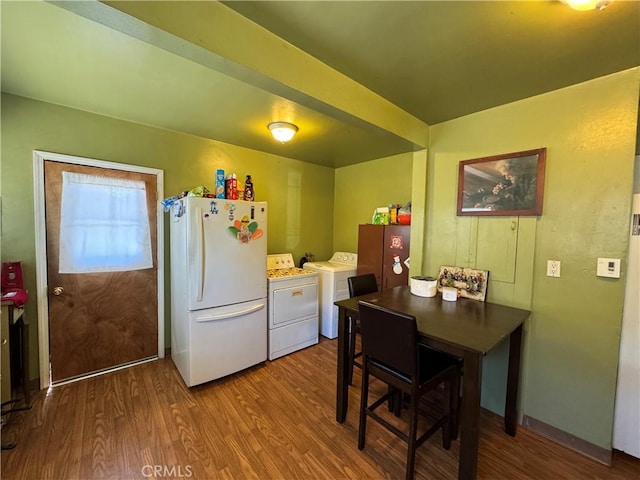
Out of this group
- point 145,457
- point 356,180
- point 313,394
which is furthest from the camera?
point 356,180

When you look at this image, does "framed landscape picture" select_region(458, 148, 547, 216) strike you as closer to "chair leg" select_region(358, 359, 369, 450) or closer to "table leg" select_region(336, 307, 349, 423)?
"table leg" select_region(336, 307, 349, 423)

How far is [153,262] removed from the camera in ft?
8.98

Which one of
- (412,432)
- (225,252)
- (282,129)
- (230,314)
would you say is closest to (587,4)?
(282,129)

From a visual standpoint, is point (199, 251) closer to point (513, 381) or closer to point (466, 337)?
point (466, 337)

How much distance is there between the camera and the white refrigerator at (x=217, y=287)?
226 cm

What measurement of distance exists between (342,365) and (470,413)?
0.83 metres

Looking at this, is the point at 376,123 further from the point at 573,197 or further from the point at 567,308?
the point at 567,308

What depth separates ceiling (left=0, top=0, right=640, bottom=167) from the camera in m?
1.17

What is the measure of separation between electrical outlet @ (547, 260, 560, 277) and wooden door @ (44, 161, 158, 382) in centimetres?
343

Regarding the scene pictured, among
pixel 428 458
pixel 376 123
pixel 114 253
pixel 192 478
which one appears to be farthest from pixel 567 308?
pixel 114 253

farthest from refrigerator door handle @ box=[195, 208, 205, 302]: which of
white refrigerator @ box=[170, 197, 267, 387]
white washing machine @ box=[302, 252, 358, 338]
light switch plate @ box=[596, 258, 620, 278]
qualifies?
light switch plate @ box=[596, 258, 620, 278]

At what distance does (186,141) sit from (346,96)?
198 cm

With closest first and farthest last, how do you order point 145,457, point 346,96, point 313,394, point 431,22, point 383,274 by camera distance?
point 431,22, point 145,457, point 346,96, point 313,394, point 383,274

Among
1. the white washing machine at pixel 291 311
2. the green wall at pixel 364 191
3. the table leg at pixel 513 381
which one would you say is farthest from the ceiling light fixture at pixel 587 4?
the white washing machine at pixel 291 311
